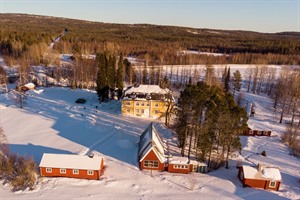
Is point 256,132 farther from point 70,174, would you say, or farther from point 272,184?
point 70,174

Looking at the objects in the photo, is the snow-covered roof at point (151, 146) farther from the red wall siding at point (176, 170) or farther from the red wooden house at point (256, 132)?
the red wooden house at point (256, 132)

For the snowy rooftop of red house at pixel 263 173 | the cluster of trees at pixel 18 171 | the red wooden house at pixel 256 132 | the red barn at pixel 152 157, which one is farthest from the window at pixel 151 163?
the red wooden house at pixel 256 132

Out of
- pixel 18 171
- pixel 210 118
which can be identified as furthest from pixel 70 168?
pixel 210 118

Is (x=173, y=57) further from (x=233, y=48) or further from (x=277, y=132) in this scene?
(x=277, y=132)

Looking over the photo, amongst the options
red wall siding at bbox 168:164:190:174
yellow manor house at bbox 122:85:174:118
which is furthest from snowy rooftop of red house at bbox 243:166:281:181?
yellow manor house at bbox 122:85:174:118

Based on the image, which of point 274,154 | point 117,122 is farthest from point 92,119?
point 274,154

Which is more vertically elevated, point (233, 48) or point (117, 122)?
point (233, 48)

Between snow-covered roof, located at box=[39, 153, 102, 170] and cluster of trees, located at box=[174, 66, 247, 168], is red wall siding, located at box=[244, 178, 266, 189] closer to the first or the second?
cluster of trees, located at box=[174, 66, 247, 168]
